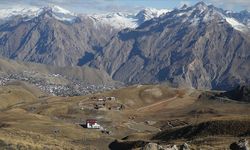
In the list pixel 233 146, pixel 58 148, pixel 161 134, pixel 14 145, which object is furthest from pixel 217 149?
pixel 161 134

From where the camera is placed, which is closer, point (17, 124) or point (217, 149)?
point (217, 149)

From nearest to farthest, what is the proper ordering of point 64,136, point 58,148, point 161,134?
point 58,148 < point 161,134 < point 64,136

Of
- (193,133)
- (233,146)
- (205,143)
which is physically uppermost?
(233,146)

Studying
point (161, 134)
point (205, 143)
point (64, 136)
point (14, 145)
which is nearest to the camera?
point (14, 145)

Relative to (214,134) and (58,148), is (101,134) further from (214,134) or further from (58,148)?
(58,148)

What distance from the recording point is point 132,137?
17400cm

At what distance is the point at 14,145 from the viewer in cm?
9056

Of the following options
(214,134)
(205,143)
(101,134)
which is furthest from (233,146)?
(101,134)

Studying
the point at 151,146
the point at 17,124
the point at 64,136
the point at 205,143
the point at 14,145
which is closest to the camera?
the point at 151,146

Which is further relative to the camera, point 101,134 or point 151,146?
point 101,134

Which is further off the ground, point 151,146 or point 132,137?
point 151,146

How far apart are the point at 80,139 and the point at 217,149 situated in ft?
292

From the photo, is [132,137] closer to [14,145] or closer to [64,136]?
[64,136]

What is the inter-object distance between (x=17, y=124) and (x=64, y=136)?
1043 inches
